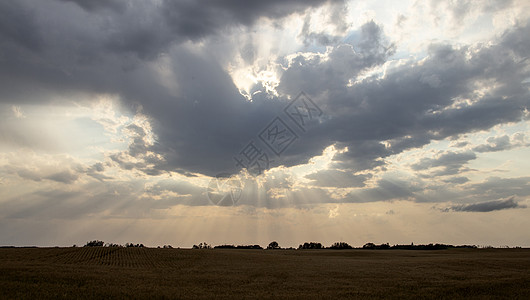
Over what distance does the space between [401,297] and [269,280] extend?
1474cm

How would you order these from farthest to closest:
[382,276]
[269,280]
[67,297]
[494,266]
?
[494,266]
[382,276]
[269,280]
[67,297]

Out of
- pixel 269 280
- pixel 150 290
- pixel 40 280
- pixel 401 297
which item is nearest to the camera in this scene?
pixel 401 297

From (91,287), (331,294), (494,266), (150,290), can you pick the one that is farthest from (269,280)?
(494,266)

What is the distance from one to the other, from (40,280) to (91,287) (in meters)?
6.64

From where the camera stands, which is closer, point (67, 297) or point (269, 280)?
point (67, 297)

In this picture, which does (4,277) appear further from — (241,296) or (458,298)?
(458,298)

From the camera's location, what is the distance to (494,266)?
5088 centimetres

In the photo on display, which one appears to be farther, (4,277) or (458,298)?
(4,277)

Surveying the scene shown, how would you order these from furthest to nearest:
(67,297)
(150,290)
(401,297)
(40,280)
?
(40,280) < (150,290) < (401,297) < (67,297)

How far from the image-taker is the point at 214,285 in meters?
32.5

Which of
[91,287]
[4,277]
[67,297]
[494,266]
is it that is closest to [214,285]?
[91,287]

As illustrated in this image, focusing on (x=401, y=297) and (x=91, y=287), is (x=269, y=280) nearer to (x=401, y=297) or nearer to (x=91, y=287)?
(x=401, y=297)

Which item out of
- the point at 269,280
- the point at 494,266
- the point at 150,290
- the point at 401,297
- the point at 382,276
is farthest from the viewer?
the point at 494,266

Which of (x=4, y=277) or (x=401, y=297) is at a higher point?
(x=4, y=277)
